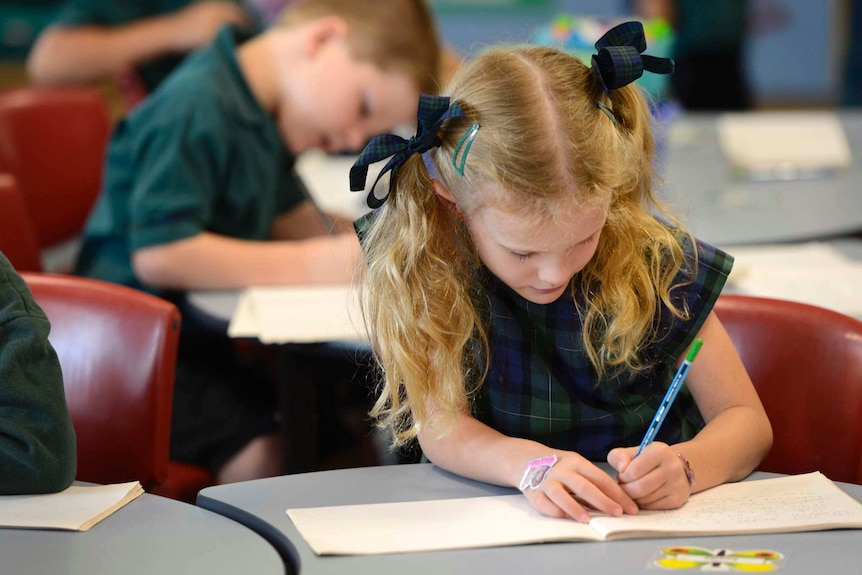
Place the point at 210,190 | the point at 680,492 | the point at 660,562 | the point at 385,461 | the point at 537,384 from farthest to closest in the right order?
the point at 385,461, the point at 210,190, the point at 537,384, the point at 680,492, the point at 660,562

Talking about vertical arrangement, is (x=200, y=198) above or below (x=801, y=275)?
above

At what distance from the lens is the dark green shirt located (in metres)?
1.02

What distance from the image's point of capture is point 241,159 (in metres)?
2.02

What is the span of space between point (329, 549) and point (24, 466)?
0.31 m

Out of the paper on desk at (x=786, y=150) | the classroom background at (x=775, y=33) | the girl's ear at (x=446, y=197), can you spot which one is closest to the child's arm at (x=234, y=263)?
the girl's ear at (x=446, y=197)

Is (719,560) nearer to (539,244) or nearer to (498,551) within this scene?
(498,551)

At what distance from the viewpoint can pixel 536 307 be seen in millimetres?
1193

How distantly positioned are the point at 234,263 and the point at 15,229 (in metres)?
0.36

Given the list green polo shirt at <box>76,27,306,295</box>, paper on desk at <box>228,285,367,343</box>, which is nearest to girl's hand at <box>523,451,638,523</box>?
paper on desk at <box>228,285,367,343</box>

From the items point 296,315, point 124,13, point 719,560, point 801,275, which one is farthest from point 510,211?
point 124,13

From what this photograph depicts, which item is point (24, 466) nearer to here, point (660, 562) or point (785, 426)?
point (660, 562)

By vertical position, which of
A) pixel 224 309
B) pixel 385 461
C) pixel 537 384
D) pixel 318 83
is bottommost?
pixel 385 461

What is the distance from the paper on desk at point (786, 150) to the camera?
8.52 ft

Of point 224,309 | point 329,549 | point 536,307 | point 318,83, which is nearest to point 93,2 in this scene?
point 318,83
